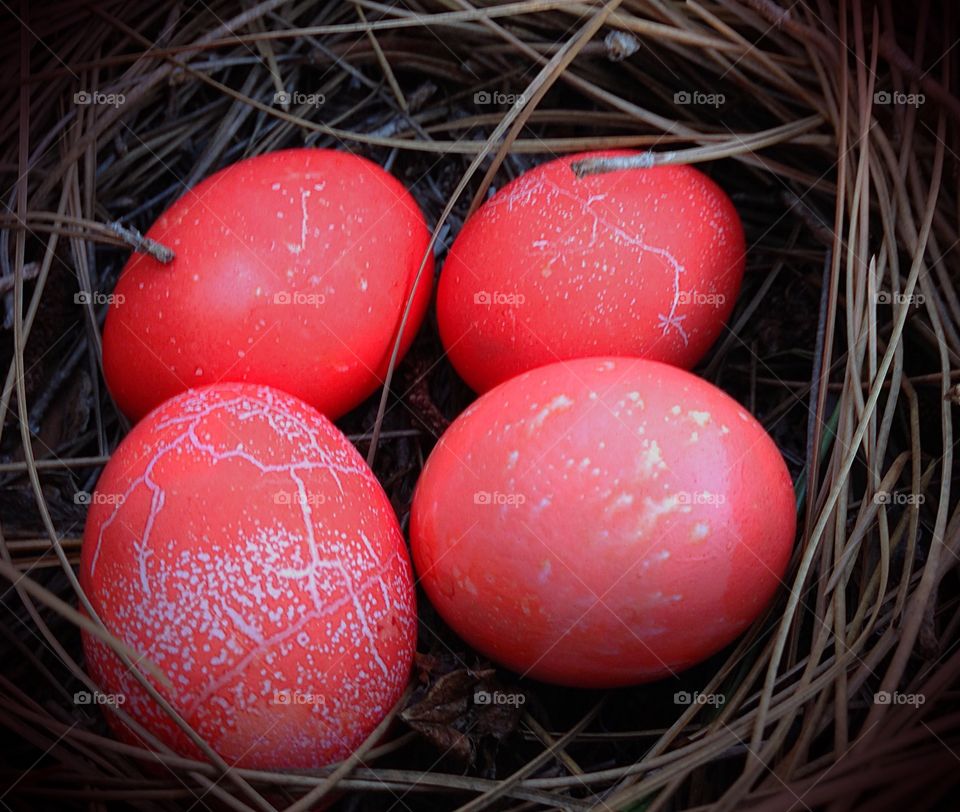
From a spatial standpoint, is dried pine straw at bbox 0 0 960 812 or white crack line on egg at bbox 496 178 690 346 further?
white crack line on egg at bbox 496 178 690 346

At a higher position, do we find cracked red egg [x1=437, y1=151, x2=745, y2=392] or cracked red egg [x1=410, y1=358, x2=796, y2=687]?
cracked red egg [x1=437, y1=151, x2=745, y2=392]

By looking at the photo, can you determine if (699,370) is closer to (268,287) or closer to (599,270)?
(599,270)

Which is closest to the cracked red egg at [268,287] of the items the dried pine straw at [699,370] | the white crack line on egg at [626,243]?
the dried pine straw at [699,370]

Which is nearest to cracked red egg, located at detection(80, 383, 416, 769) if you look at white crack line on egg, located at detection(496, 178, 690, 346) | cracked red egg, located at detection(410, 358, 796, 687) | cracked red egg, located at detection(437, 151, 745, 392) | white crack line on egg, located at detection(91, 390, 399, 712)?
white crack line on egg, located at detection(91, 390, 399, 712)

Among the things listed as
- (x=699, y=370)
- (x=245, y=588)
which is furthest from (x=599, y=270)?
(x=245, y=588)

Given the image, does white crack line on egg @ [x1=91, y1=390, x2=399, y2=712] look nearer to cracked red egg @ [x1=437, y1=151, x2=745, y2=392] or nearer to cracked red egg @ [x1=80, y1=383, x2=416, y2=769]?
cracked red egg @ [x1=80, y1=383, x2=416, y2=769]
